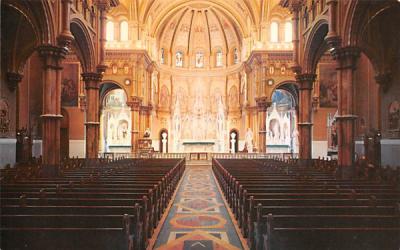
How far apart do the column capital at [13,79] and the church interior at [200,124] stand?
6 centimetres

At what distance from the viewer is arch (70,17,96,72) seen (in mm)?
18259

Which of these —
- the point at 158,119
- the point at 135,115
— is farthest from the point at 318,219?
the point at 158,119

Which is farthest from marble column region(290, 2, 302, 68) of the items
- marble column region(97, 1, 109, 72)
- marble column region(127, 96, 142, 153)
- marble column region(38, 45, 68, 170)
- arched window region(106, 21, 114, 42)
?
arched window region(106, 21, 114, 42)

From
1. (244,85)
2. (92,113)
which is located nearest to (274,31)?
(244,85)

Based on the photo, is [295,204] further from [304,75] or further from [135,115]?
[135,115]

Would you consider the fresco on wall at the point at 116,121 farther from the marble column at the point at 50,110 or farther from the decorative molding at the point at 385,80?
the decorative molding at the point at 385,80

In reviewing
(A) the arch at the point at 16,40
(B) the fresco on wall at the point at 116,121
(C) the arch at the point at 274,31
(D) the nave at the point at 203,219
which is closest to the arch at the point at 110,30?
(B) the fresco on wall at the point at 116,121

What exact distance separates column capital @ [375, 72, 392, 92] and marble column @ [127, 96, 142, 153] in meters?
21.5

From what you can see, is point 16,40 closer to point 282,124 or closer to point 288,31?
point 288,31

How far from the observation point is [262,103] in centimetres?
3447

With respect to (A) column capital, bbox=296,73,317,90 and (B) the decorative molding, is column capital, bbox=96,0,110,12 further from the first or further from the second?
(B) the decorative molding

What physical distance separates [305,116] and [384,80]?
438cm

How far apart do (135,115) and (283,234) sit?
31.0 m

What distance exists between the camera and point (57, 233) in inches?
197
